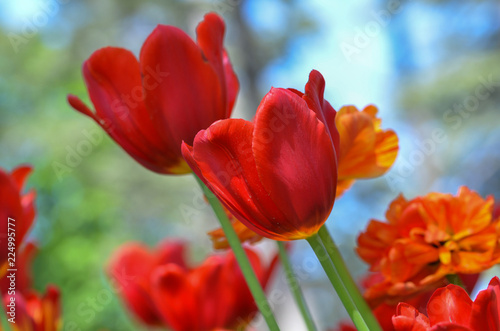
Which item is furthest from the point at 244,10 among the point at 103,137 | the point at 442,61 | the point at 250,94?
the point at 442,61

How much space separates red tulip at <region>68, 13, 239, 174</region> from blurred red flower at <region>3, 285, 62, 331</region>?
18 cm

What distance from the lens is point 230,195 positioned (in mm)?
301

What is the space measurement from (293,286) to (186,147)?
0.14m

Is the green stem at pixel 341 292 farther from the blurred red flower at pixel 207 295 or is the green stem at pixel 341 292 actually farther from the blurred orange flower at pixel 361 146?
the blurred red flower at pixel 207 295

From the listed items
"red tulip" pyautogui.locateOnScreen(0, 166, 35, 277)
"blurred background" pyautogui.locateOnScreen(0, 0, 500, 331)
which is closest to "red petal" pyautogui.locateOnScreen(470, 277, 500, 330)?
"red tulip" pyautogui.locateOnScreen(0, 166, 35, 277)

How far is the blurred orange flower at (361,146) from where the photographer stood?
37 centimetres

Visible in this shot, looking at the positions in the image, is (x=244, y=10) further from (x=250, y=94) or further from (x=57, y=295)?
(x=57, y=295)

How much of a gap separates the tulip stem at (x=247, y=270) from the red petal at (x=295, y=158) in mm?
39

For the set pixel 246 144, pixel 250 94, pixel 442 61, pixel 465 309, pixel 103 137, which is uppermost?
pixel 103 137

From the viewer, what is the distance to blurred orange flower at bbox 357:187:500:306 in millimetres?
356

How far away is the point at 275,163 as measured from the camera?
11.7 inches

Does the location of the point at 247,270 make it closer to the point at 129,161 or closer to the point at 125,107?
the point at 125,107

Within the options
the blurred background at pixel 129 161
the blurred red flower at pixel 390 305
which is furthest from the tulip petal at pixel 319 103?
the blurred background at pixel 129 161

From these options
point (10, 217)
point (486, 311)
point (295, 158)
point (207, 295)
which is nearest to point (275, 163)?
point (295, 158)
